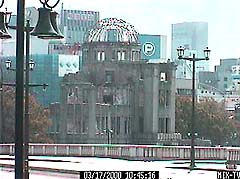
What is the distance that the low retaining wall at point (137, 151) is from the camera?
41656 millimetres

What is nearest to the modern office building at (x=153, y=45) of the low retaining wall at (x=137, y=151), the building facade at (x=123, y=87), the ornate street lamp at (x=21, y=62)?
the building facade at (x=123, y=87)

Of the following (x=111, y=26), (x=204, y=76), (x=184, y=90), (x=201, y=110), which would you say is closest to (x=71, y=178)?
(x=111, y=26)

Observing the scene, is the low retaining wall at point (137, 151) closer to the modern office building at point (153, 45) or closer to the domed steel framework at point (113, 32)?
the domed steel framework at point (113, 32)

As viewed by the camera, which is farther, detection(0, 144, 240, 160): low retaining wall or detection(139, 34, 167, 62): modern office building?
detection(139, 34, 167, 62): modern office building

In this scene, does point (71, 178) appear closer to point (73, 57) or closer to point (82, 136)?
point (82, 136)

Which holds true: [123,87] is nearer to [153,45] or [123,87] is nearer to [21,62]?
[21,62]

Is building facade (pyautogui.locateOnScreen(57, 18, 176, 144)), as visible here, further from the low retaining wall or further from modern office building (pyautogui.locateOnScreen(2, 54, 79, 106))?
modern office building (pyautogui.locateOnScreen(2, 54, 79, 106))

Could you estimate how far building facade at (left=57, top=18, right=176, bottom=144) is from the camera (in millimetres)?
75750

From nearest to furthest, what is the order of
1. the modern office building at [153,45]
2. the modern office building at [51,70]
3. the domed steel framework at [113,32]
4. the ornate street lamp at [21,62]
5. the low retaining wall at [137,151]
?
1. the ornate street lamp at [21,62]
2. the low retaining wall at [137,151]
3. the domed steel framework at [113,32]
4. the modern office building at [51,70]
5. the modern office building at [153,45]

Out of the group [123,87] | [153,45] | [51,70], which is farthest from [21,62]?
[153,45]

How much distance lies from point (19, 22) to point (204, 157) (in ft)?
110

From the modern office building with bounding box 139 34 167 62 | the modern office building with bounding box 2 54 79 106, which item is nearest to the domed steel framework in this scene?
the modern office building with bounding box 2 54 79 106

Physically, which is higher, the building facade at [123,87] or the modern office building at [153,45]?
the modern office building at [153,45]

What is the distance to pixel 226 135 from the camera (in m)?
92.2
